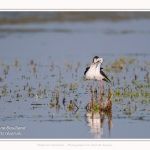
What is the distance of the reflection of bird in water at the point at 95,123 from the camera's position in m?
9.47

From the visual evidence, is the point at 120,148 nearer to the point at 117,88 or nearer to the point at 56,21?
the point at 117,88

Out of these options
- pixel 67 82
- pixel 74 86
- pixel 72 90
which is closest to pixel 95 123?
pixel 72 90

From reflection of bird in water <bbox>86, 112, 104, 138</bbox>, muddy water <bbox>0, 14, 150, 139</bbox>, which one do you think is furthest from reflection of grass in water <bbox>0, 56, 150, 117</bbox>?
reflection of bird in water <bbox>86, 112, 104, 138</bbox>

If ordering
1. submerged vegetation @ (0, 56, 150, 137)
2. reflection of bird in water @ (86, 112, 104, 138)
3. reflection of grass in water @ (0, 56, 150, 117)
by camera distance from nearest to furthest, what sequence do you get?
reflection of bird in water @ (86, 112, 104, 138) → submerged vegetation @ (0, 56, 150, 137) → reflection of grass in water @ (0, 56, 150, 117)

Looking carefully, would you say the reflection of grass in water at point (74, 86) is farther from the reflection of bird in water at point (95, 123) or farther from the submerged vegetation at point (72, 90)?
the reflection of bird in water at point (95, 123)

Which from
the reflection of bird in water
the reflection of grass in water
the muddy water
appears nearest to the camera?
the reflection of bird in water

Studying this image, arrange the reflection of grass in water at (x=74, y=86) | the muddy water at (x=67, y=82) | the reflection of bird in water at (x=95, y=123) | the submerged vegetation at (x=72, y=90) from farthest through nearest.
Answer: the reflection of grass in water at (x=74, y=86) → the submerged vegetation at (x=72, y=90) → the muddy water at (x=67, y=82) → the reflection of bird in water at (x=95, y=123)

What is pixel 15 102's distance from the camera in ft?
36.8

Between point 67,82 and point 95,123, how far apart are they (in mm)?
3100

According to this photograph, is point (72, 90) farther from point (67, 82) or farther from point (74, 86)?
point (67, 82)

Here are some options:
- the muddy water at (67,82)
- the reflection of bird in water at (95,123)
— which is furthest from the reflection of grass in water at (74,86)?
the reflection of bird in water at (95,123)

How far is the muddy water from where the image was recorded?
9.84m

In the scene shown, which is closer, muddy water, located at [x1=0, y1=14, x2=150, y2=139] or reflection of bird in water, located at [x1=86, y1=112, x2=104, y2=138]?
reflection of bird in water, located at [x1=86, y1=112, x2=104, y2=138]

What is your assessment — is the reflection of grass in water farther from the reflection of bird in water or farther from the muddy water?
the reflection of bird in water
